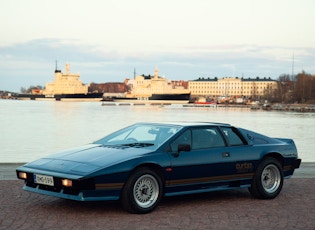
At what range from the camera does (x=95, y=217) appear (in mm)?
7609

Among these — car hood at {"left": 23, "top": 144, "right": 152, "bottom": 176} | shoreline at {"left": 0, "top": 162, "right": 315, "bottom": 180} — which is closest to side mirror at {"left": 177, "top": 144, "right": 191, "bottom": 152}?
car hood at {"left": 23, "top": 144, "right": 152, "bottom": 176}

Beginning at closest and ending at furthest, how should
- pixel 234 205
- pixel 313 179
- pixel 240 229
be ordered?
pixel 240 229 < pixel 234 205 < pixel 313 179

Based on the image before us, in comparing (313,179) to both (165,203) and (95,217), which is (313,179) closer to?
(165,203)

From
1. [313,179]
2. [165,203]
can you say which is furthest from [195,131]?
[313,179]

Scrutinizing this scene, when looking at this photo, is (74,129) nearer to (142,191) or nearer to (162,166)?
(162,166)

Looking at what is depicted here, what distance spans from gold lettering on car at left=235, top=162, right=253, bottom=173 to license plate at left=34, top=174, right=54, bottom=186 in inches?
115

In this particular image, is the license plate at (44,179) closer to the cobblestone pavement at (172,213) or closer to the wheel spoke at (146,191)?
the cobblestone pavement at (172,213)

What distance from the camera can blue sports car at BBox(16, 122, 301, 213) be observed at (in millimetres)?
7754

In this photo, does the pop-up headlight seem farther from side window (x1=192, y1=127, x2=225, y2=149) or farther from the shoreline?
the shoreline

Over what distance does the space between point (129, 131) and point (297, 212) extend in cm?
284

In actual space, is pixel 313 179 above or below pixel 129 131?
below

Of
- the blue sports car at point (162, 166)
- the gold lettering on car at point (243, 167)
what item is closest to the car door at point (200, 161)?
the blue sports car at point (162, 166)

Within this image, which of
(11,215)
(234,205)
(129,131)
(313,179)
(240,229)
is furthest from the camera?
(313,179)

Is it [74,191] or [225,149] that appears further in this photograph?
[225,149]
